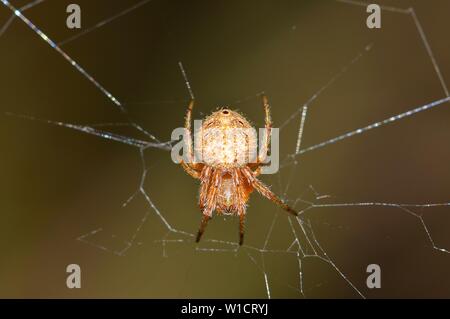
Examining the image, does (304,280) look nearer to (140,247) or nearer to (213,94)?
(140,247)

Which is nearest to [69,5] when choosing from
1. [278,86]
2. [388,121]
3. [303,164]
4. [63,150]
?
[63,150]

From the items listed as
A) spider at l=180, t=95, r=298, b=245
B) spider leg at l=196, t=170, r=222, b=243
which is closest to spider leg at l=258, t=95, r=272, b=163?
spider at l=180, t=95, r=298, b=245

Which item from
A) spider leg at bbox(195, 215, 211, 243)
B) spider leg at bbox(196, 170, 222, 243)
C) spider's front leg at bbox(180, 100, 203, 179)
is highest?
spider's front leg at bbox(180, 100, 203, 179)

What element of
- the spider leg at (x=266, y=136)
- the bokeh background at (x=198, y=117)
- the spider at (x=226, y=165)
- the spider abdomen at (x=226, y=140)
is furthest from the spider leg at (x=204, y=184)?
the bokeh background at (x=198, y=117)

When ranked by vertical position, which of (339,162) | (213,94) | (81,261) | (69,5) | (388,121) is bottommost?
(81,261)

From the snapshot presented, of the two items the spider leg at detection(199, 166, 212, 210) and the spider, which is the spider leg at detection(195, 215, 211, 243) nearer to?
the spider

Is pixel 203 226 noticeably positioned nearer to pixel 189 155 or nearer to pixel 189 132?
pixel 189 155
